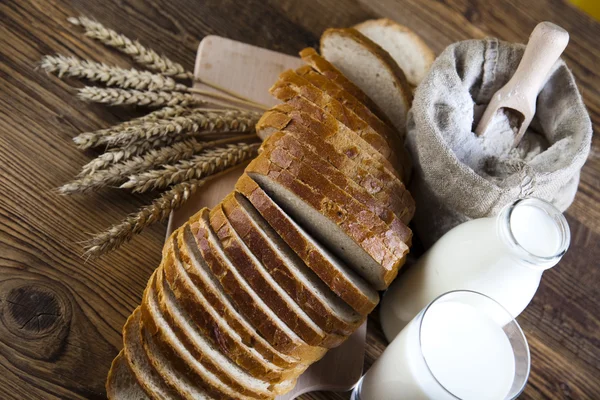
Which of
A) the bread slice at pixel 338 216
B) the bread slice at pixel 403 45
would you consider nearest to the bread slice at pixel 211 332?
the bread slice at pixel 338 216

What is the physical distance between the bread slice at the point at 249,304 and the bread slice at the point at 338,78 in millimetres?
656

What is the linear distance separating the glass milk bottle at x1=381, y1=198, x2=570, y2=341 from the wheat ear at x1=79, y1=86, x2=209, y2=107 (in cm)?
93

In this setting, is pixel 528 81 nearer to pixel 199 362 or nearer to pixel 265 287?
pixel 265 287

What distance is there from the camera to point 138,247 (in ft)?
6.15

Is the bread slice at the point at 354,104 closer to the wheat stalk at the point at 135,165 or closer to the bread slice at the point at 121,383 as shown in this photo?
the wheat stalk at the point at 135,165

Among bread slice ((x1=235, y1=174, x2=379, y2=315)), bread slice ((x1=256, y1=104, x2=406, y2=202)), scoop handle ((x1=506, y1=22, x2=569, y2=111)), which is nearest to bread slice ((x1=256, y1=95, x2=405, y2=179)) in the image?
bread slice ((x1=256, y1=104, x2=406, y2=202))

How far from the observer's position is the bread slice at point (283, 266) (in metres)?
1.56

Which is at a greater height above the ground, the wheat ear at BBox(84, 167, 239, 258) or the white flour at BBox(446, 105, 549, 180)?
the white flour at BBox(446, 105, 549, 180)

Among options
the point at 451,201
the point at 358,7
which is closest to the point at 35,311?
the point at 451,201

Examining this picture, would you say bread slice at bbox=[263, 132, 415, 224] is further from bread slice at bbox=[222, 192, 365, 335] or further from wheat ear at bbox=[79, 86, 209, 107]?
wheat ear at bbox=[79, 86, 209, 107]

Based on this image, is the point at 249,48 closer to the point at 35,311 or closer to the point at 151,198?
the point at 151,198

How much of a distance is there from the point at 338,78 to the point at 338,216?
0.50 meters

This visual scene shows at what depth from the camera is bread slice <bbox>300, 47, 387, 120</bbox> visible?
1876 millimetres

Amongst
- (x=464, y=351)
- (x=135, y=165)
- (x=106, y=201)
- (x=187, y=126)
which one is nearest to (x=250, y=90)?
(x=187, y=126)
